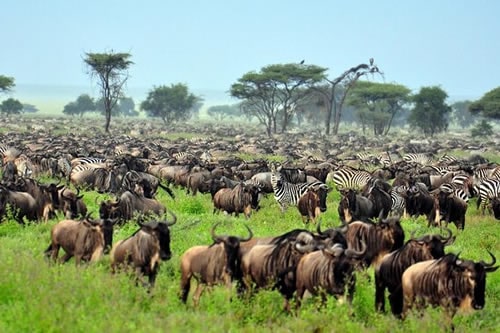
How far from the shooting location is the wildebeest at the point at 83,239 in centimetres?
959

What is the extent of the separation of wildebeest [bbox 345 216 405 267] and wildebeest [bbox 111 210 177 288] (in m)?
2.92

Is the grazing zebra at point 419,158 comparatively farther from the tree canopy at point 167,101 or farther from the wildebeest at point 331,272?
the tree canopy at point 167,101

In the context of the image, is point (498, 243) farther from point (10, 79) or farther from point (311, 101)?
point (311, 101)

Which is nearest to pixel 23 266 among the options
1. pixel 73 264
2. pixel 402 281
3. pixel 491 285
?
pixel 73 264

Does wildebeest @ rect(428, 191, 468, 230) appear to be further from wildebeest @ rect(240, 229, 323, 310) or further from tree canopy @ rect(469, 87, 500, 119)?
tree canopy @ rect(469, 87, 500, 119)

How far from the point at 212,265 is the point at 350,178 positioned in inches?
550

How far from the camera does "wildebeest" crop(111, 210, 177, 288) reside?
28.5ft

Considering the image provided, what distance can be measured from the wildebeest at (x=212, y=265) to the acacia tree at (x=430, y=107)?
5800cm

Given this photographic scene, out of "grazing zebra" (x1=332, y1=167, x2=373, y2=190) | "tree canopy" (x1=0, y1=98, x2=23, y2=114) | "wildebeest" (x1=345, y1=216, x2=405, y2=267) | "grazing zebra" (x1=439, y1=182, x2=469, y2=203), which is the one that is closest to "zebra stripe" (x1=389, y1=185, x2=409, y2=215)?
"grazing zebra" (x1=439, y1=182, x2=469, y2=203)

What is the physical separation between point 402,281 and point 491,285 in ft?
8.77

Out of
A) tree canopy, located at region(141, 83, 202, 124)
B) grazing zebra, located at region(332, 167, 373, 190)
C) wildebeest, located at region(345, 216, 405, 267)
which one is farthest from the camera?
tree canopy, located at region(141, 83, 202, 124)

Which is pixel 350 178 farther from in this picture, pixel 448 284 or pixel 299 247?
pixel 448 284

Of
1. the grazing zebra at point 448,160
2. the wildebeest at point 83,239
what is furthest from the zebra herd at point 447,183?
the wildebeest at point 83,239

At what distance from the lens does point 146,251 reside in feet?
29.1
